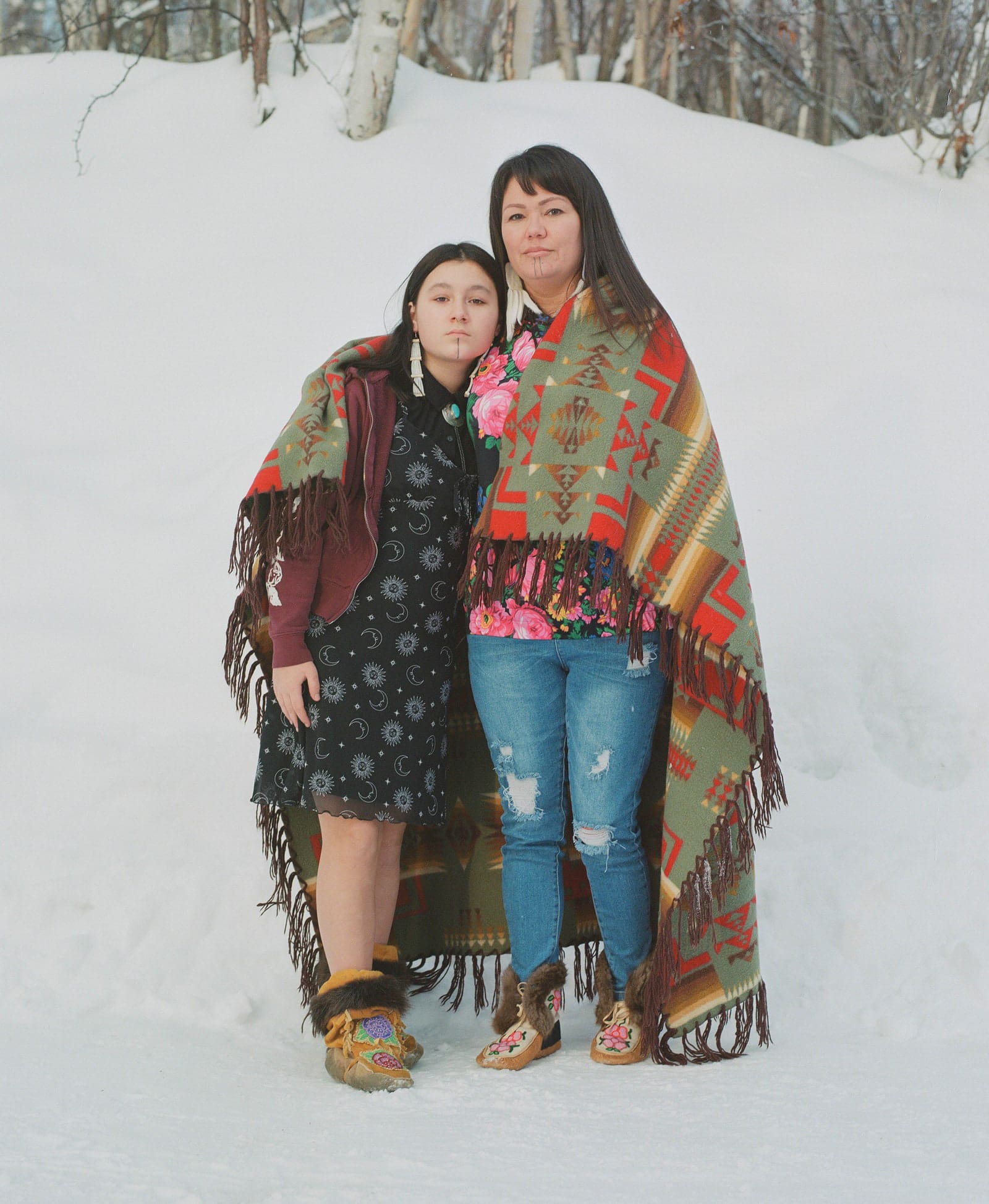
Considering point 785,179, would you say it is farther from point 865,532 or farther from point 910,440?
point 865,532

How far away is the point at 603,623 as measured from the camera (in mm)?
2174

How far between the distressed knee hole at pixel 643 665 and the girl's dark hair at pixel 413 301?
691mm

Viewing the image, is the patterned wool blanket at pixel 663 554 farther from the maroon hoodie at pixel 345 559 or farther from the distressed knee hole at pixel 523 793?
the distressed knee hole at pixel 523 793

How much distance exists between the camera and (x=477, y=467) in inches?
91.6

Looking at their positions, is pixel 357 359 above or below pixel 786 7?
below

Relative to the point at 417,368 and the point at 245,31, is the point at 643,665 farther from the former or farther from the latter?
the point at 245,31

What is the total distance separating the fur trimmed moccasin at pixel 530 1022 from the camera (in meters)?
2.22

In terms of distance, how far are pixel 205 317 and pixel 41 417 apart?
86 centimetres

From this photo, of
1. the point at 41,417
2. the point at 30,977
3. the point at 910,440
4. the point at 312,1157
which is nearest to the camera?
the point at 312,1157

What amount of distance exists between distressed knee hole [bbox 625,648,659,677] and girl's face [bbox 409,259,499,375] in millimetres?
669

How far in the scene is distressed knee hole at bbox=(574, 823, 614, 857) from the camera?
88.4 inches

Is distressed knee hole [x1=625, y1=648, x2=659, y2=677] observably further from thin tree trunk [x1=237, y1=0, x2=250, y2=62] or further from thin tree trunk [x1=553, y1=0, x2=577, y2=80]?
thin tree trunk [x1=553, y1=0, x2=577, y2=80]

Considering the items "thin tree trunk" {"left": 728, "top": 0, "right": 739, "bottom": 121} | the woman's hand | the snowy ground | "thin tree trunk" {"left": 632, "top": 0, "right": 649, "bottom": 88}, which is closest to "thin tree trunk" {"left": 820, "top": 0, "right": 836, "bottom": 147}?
"thin tree trunk" {"left": 728, "top": 0, "right": 739, "bottom": 121}

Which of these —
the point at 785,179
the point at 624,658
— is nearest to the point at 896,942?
the point at 624,658
